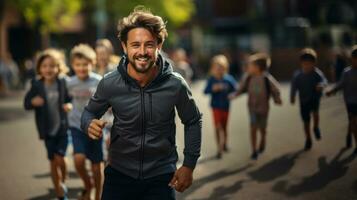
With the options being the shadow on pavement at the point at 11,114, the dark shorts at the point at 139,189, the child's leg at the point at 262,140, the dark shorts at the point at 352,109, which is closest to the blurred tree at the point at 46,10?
Result: the shadow on pavement at the point at 11,114

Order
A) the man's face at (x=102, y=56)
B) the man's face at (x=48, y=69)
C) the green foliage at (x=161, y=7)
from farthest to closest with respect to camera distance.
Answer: the green foliage at (x=161, y=7) → the man's face at (x=102, y=56) → the man's face at (x=48, y=69)

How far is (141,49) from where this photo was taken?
3.92 m

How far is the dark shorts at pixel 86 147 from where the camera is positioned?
677cm

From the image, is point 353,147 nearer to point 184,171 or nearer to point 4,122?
point 184,171

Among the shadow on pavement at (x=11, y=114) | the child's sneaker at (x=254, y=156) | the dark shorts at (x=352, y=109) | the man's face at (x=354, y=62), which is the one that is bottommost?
the shadow on pavement at (x=11, y=114)

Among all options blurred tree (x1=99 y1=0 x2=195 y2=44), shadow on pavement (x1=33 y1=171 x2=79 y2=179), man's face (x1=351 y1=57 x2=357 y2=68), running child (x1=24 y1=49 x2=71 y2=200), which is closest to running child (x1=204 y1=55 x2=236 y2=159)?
man's face (x1=351 y1=57 x2=357 y2=68)

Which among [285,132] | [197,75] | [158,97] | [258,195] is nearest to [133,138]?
[158,97]

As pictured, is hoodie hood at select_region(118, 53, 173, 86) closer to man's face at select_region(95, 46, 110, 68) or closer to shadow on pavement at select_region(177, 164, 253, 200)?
shadow on pavement at select_region(177, 164, 253, 200)

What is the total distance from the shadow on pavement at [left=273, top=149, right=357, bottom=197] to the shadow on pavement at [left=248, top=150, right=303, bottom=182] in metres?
0.37

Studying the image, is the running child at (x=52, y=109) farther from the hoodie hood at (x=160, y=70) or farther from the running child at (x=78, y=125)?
the hoodie hood at (x=160, y=70)

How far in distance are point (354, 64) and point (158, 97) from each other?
581 cm

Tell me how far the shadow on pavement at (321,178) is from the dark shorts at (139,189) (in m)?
3.35

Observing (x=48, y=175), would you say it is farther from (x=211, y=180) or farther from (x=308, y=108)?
(x=308, y=108)

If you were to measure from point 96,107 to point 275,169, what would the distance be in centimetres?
509
